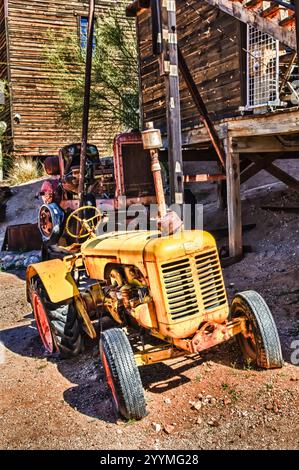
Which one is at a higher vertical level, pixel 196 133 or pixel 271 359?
pixel 196 133

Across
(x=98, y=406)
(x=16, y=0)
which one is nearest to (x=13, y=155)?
(x=16, y=0)

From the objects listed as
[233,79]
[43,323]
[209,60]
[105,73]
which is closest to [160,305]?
[43,323]

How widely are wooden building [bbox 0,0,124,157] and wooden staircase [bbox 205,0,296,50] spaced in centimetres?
1498

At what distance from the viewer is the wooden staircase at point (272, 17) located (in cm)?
595

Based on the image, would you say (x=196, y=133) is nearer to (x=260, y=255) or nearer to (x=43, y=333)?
(x=260, y=255)

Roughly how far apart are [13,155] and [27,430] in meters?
17.8

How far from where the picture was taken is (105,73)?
18.8 m

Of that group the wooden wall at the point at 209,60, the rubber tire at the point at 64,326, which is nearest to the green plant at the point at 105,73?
the wooden wall at the point at 209,60

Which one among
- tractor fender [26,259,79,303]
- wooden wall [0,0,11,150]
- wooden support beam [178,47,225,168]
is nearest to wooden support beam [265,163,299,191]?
wooden support beam [178,47,225,168]

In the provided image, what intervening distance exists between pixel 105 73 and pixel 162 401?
645 inches

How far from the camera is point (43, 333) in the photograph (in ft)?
18.9

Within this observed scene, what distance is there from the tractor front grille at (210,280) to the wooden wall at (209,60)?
17.7ft

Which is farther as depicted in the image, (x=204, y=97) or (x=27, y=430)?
(x=204, y=97)

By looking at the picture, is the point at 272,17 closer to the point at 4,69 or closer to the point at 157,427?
the point at 157,427
